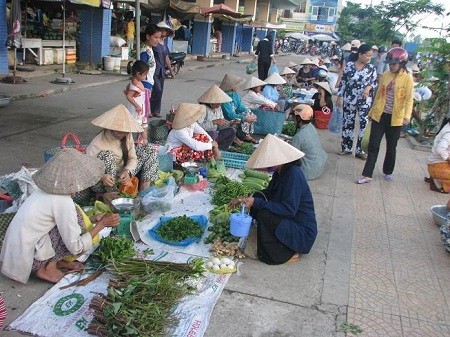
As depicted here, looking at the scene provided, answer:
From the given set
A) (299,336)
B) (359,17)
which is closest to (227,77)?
(299,336)

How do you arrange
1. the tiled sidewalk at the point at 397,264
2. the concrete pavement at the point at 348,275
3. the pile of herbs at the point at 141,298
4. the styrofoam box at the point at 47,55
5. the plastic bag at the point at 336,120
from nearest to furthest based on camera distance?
the pile of herbs at the point at 141,298
the concrete pavement at the point at 348,275
the tiled sidewalk at the point at 397,264
the plastic bag at the point at 336,120
the styrofoam box at the point at 47,55

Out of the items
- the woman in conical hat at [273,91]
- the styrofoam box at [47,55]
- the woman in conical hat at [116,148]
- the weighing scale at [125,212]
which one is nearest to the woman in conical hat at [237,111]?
the woman in conical hat at [273,91]

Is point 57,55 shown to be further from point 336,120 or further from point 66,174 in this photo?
point 66,174

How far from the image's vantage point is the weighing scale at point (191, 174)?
17.5 ft

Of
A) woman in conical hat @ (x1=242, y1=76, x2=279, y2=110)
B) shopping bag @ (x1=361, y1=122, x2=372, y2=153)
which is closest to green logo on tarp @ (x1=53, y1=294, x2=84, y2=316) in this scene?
shopping bag @ (x1=361, y1=122, x2=372, y2=153)

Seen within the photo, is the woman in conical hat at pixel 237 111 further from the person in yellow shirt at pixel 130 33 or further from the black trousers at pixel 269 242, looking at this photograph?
the person in yellow shirt at pixel 130 33

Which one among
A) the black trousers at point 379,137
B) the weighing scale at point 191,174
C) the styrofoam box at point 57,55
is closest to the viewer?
the weighing scale at point 191,174

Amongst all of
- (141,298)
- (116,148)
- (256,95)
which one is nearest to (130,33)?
(256,95)

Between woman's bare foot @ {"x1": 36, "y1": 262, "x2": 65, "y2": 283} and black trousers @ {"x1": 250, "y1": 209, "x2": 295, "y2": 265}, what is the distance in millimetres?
1574

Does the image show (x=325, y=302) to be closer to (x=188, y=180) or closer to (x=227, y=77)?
(x=188, y=180)

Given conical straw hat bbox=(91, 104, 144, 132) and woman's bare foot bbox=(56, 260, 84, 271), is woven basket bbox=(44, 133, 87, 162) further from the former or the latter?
woman's bare foot bbox=(56, 260, 84, 271)

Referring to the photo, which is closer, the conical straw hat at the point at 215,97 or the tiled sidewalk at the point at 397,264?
the tiled sidewalk at the point at 397,264

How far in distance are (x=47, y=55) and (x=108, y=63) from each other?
197cm

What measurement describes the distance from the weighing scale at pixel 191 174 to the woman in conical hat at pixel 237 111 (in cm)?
181
